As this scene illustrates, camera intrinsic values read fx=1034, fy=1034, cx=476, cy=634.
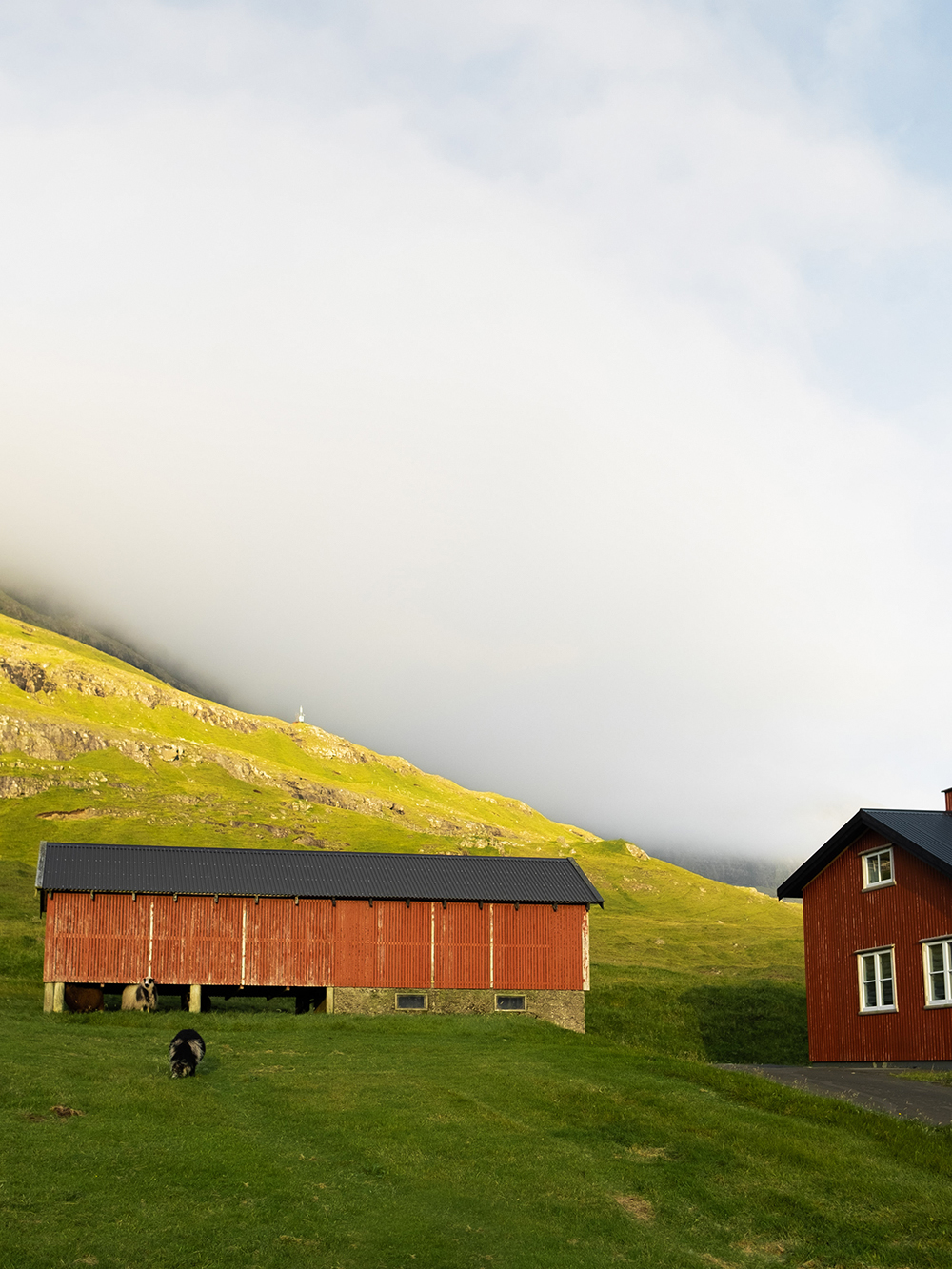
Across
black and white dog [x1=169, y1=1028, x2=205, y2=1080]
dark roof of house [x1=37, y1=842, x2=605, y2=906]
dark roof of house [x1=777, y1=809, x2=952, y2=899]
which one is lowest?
black and white dog [x1=169, y1=1028, x2=205, y2=1080]

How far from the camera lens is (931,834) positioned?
4081cm

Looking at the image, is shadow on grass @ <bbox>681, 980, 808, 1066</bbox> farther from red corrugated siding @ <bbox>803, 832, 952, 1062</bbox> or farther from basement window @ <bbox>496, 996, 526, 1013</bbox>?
red corrugated siding @ <bbox>803, 832, 952, 1062</bbox>

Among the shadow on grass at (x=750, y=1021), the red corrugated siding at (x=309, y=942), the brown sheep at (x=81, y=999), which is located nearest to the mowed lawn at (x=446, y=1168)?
the brown sheep at (x=81, y=999)

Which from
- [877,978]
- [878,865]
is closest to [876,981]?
[877,978]

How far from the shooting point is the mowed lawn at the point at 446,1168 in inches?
680

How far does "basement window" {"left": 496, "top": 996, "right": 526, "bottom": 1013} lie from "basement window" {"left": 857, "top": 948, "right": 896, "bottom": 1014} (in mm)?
18416

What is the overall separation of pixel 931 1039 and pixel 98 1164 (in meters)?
29.9

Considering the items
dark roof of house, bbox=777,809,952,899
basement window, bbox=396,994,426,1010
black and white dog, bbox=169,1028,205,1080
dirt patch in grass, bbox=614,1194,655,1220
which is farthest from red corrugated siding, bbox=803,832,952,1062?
black and white dog, bbox=169,1028,205,1080

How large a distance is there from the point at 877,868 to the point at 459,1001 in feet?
74.2

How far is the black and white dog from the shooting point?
3033 cm

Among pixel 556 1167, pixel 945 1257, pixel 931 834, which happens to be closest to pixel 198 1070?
pixel 556 1167

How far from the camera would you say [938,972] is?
3816 cm

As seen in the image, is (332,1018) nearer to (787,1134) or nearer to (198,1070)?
(198,1070)

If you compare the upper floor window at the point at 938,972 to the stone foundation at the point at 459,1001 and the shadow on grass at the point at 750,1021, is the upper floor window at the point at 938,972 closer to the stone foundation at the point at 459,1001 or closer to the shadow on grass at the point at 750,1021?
the stone foundation at the point at 459,1001
